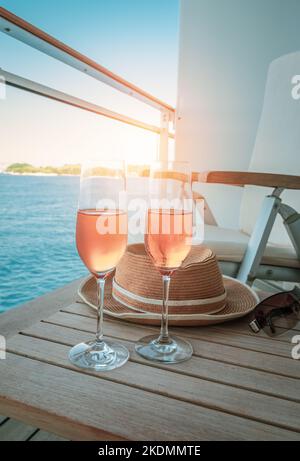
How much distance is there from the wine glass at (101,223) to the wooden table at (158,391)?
1.6 inches

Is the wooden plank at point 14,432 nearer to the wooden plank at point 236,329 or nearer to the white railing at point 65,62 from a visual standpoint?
the wooden plank at point 236,329

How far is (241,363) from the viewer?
55cm

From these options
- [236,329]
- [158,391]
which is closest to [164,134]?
[236,329]

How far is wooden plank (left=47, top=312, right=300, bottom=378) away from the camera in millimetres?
540

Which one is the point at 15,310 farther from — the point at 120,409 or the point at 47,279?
the point at 120,409

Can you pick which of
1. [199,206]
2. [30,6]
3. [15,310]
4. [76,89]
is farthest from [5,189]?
[30,6]

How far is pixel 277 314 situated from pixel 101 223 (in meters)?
0.40

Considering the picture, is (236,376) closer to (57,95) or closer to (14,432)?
(14,432)

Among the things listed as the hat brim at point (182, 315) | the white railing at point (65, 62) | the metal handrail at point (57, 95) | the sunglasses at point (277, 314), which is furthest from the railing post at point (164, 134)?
the sunglasses at point (277, 314)

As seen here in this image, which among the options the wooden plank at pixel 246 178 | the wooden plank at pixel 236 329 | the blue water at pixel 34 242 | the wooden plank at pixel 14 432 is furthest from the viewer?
the blue water at pixel 34 242

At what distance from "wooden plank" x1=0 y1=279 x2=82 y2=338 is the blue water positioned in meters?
0.28

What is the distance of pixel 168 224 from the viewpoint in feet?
1.78

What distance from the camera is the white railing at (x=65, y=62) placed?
1.56 meters

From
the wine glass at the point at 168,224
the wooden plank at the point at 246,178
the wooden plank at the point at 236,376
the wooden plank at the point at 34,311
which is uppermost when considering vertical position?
the wooden plank at the point at 246,178
